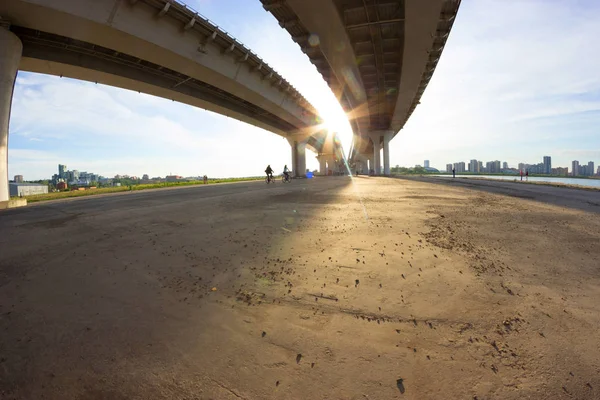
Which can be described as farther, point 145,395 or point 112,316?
point 112,316

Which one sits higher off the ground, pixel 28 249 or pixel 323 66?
pixel 323 66

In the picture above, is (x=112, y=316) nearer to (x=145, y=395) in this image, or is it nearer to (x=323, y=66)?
(x=145, y=395)

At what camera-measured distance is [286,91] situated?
31.3 metres

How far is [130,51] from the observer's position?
53.8 feet

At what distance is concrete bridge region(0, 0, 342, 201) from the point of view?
41.7ft

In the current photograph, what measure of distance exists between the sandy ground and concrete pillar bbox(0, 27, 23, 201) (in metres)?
10.6

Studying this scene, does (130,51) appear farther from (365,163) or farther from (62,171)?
(62,171)

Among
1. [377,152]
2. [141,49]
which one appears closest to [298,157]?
[377,152]

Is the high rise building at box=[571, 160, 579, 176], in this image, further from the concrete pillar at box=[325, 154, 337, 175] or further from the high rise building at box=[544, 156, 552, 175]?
the concrete pillar at box=[325, 154, 337, 175]

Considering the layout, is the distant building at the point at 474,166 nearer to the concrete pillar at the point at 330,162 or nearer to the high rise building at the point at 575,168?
the high rise building at the point at 575,168

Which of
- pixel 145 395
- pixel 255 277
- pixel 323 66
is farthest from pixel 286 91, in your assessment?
pixel 145 395

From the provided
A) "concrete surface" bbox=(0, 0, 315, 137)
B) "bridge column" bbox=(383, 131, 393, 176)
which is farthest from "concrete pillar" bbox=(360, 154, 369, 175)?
"concrete surface" bbox=(0, 0, 315, 137)

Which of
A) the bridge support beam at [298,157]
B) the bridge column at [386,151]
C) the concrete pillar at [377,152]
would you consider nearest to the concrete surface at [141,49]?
the bridge support beam at [298,157]

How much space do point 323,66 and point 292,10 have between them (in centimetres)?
913
